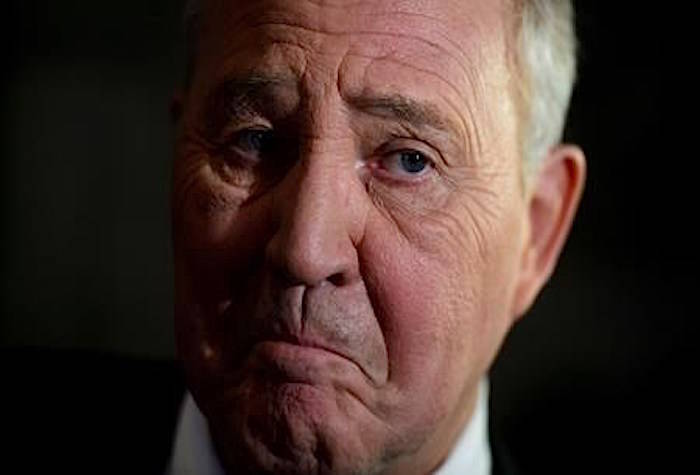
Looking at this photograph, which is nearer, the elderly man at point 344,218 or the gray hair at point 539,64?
the elderly man at point 344,218

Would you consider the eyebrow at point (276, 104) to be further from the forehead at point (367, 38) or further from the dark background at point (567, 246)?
the dark background at point (567, 246)

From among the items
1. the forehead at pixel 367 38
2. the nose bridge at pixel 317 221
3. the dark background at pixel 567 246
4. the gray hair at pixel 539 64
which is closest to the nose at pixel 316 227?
the nose bridge at pixel 317 221

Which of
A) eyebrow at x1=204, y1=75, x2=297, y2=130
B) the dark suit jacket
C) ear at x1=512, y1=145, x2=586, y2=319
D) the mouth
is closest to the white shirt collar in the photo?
the dark suit jacket

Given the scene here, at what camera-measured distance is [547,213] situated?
61.1 inches

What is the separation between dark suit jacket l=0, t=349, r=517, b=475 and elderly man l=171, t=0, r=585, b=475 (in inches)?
9.5

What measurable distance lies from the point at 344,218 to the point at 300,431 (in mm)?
223

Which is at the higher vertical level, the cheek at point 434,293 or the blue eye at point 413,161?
the blue eye at point 413,161

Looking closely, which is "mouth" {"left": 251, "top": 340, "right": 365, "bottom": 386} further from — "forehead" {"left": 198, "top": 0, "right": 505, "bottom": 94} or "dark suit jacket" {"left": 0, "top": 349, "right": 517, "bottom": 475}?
"dark suit jacket" {"left": 0, "top": 349, "right": 517, "bottom": 475}

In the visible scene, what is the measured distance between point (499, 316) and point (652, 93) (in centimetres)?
75

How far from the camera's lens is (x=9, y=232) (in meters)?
2.19

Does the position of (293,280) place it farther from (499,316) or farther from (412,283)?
(499,316)

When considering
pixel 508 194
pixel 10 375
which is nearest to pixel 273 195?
pixel 508 194

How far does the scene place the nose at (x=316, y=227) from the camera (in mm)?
1231

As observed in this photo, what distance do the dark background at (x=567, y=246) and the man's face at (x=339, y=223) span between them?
2.38 ft
